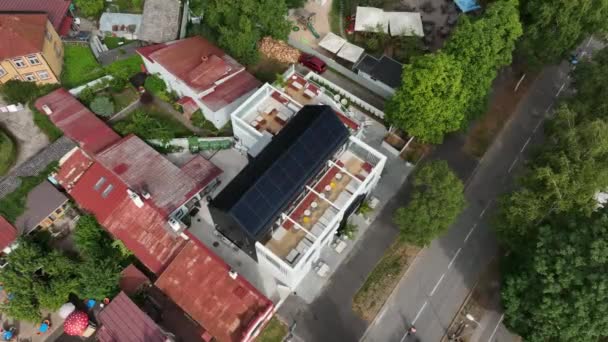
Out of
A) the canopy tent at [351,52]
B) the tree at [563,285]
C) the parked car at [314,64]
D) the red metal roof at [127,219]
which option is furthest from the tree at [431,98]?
the red metal roof at [127,219]

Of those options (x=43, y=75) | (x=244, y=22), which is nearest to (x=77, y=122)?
(x=43, y=75)

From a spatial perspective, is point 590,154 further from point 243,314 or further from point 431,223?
point 243,314

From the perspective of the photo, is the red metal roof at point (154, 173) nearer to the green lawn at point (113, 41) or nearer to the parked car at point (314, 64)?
the green lawn at point (113, 41)

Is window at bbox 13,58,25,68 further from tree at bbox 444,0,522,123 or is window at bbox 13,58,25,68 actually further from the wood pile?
tree at bbox 444,0,522,123

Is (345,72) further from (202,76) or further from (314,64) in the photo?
(202,76)

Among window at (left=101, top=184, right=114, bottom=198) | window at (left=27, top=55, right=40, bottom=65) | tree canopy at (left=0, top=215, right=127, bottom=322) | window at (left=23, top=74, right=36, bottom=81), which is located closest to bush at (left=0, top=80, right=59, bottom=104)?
window at (left=23, top=74, right=36, bottom=81)
